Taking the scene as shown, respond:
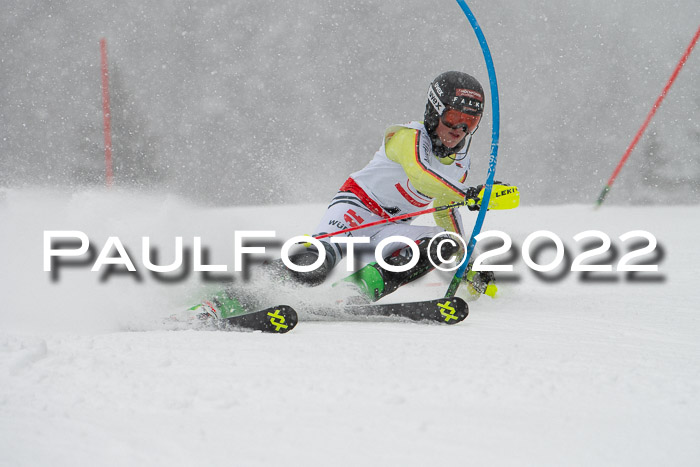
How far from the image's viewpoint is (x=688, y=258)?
18.2 feet

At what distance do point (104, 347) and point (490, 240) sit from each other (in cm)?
408

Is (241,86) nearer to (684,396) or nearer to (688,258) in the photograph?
(688,258)

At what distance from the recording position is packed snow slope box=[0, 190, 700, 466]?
1188mm

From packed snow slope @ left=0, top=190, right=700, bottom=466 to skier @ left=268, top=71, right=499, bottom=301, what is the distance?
39 centimetres

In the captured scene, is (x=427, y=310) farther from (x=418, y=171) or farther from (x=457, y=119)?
(x=457, y=119)

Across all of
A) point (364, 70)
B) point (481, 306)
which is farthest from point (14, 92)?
point (481, 306)

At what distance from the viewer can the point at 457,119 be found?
11.2ft

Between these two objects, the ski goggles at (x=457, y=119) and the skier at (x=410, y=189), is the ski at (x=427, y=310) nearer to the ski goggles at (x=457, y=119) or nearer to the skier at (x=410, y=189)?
the skier at (x=410, y=189)

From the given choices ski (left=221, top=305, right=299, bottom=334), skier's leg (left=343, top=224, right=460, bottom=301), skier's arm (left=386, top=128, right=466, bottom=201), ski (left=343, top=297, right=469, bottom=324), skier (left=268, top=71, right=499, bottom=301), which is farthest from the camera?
skier's leg (left=343, top=224, right=460, bottom=301)

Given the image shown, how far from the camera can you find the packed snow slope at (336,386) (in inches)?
46.8

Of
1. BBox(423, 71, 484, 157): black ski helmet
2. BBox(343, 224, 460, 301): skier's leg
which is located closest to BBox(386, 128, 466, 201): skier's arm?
BBox(423, 71, 484, 157): black ski helmet

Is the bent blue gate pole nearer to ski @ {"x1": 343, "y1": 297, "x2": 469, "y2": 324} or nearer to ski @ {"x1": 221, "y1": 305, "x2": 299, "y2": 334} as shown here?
ski @ {"x1": 343, "y1": 297, "x2": 469, "y2": 324}

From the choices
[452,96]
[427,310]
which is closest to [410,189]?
[452,96]

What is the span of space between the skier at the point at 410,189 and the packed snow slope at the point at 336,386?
394 mm
